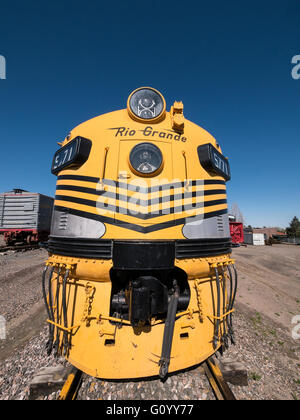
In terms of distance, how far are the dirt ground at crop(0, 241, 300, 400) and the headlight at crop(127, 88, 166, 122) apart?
430 centimetres

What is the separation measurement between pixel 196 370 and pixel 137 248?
2.56 meters

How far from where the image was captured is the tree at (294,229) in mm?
42709

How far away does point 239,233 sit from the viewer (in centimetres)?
831

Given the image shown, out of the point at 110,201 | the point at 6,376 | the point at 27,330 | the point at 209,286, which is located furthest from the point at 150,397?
the point at 27,330

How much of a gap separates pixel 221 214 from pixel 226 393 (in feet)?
8.58

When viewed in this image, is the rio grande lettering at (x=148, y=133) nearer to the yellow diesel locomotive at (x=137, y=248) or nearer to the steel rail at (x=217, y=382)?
the yellow diesel locomotive at (x=137, y=248)

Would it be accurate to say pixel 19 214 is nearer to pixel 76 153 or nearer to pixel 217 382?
pixel 76 153

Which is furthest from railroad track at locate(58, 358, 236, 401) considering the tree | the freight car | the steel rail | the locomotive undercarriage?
the tree

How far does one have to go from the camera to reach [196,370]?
10.1ft

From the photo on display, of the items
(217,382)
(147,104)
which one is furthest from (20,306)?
(147,104)

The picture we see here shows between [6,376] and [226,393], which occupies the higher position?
[226,393]

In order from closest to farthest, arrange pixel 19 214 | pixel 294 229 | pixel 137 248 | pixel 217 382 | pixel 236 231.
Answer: pixel 137 248 → pixel 217 382 → pixel 236 231 → pixel 19 214 → pixel 294 229

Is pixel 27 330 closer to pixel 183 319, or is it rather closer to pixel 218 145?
pixel 183 319

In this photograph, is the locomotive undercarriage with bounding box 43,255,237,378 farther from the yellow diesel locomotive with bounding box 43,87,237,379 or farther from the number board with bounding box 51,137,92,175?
the number board with bounding box 51,137,92,175
